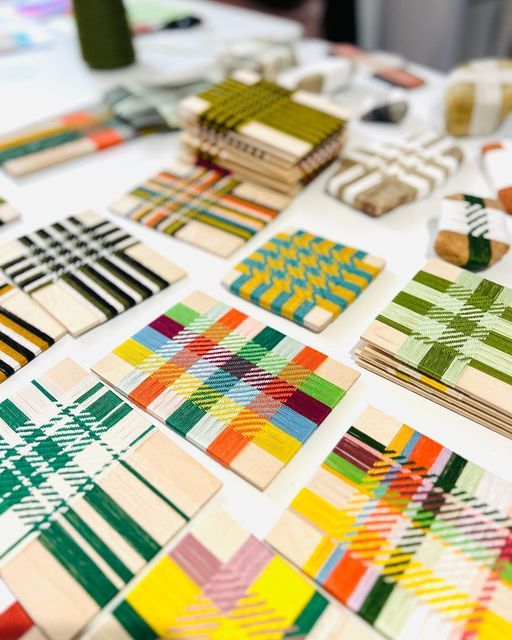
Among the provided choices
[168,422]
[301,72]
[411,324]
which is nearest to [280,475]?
[168,422]

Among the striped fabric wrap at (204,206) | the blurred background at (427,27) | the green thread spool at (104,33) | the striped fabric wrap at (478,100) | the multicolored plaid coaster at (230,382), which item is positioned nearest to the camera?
the multicolored plaid coaster at (230,382)

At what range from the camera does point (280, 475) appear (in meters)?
0.75

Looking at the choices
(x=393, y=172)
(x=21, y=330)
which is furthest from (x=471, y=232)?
(x=21, y=330)

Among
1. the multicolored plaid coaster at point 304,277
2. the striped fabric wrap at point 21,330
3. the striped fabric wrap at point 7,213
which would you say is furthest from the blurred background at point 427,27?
the striped fabric wrap at point 21,330

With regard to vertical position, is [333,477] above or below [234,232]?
below

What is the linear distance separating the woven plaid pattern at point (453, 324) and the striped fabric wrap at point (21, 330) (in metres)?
0.57

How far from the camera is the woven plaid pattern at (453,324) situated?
82cm

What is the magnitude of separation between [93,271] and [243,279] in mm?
293

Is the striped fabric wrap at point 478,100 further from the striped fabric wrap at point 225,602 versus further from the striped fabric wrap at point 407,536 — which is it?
the striped fabric wrap at point 225,602

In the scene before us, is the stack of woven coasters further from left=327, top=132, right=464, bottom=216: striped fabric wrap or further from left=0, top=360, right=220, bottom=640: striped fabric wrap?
left=0, top=360, right=220, bottom=640: striped fabric wrap

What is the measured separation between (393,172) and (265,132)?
0.31 m

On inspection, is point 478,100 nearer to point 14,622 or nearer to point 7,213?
point 7,213

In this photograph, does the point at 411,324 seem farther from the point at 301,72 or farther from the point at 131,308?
the point at 301,72

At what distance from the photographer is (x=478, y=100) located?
4.56 ft
